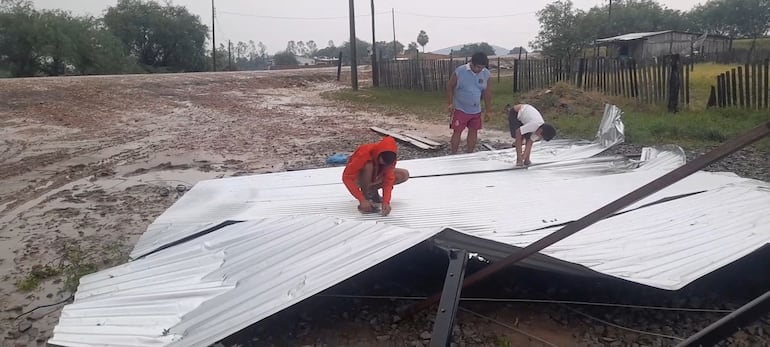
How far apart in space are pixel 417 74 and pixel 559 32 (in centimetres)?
1435

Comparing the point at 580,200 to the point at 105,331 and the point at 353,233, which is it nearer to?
the point at 353,233

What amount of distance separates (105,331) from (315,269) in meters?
1.03

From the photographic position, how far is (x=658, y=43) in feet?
100

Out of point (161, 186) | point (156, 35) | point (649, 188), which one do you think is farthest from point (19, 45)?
point (649, 188)

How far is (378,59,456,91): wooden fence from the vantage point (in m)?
16.8

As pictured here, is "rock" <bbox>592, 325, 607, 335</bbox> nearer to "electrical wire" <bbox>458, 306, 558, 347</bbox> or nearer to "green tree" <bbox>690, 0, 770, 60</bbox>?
"electrical wire" <bbox>458, 306, 558, 347</bbox>

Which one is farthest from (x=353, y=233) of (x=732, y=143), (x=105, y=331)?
(x=732, y=143)

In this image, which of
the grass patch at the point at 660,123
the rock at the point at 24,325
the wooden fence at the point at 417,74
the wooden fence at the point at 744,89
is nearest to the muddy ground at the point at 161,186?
the rock at the point at 24,325

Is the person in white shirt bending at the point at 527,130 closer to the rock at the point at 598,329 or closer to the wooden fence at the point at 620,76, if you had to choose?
the rock at the point at 598,329

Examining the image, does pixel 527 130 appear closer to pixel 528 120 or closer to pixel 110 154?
pixel 528 120

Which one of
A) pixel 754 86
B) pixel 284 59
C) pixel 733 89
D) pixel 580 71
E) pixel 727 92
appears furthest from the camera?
pixel 284 59

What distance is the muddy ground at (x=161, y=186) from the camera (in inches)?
108

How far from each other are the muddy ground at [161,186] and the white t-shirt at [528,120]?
199 cm

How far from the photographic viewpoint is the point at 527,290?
304cm
